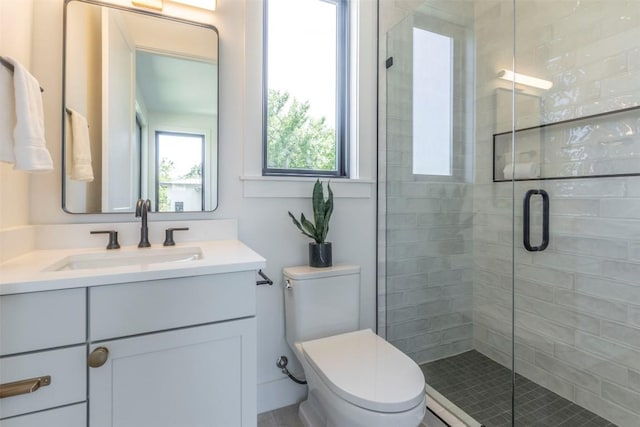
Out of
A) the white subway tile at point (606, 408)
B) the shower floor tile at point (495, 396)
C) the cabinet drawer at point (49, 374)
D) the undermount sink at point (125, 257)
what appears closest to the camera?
the cabinet drawer at point (49, 374)

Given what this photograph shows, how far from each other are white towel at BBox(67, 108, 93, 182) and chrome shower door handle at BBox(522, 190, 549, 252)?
84.3 inches

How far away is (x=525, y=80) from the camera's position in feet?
5.62

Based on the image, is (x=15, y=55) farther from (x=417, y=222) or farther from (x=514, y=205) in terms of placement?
(x=514, y=205)

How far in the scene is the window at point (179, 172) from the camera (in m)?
→ 1.35

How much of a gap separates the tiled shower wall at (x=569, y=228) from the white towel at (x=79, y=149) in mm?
2061

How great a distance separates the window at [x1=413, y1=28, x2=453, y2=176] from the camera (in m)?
1.83

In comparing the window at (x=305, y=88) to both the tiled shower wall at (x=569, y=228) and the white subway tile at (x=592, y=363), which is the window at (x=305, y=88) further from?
the white subway tile at (x=592, y=363)

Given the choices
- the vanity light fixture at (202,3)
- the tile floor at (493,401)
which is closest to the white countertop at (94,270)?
the tile floor at (493,401)

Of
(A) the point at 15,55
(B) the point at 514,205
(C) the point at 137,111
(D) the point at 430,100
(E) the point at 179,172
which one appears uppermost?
(D) the point at 430,100

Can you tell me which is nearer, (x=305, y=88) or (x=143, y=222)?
(x=143, y=222)

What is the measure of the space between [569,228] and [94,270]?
2051 mm

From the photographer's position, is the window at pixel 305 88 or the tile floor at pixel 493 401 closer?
the tile floor at pixel 493 401

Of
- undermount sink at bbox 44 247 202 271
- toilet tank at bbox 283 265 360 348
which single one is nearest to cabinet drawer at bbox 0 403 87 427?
undermount sink at bbox 44 247 202 271

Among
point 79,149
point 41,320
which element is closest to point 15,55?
point 79,149
